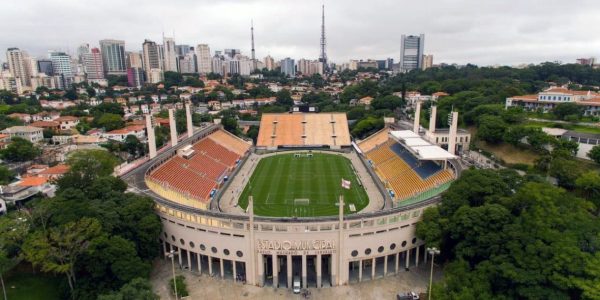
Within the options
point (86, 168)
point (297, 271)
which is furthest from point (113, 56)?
point (297, 271)

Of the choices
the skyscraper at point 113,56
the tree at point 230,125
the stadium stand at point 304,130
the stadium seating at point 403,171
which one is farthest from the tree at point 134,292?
the skyscraper at point 113,56

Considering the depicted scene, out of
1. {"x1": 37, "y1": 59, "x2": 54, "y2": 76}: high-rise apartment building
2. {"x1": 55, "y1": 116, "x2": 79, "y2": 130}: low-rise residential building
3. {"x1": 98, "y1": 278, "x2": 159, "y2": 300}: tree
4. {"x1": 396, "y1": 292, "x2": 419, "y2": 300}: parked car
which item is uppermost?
{"x1": 37, "y1": 59, "x2": 54, "y2": 76}: high-rise apartment building

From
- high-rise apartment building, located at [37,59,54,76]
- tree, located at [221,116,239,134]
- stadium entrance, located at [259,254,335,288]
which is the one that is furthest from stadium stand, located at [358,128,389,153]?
high-rise apartment building, located at [37,59,54,76]

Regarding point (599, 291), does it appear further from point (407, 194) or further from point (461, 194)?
point (407, 194)

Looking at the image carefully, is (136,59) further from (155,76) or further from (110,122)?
(110,122)

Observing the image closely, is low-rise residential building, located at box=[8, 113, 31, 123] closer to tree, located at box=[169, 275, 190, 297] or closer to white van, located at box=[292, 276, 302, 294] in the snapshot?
tree, located at box=[169, 275, 190, 297]

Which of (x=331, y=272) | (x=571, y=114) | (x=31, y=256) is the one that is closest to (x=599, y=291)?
(x=331, y=272)
